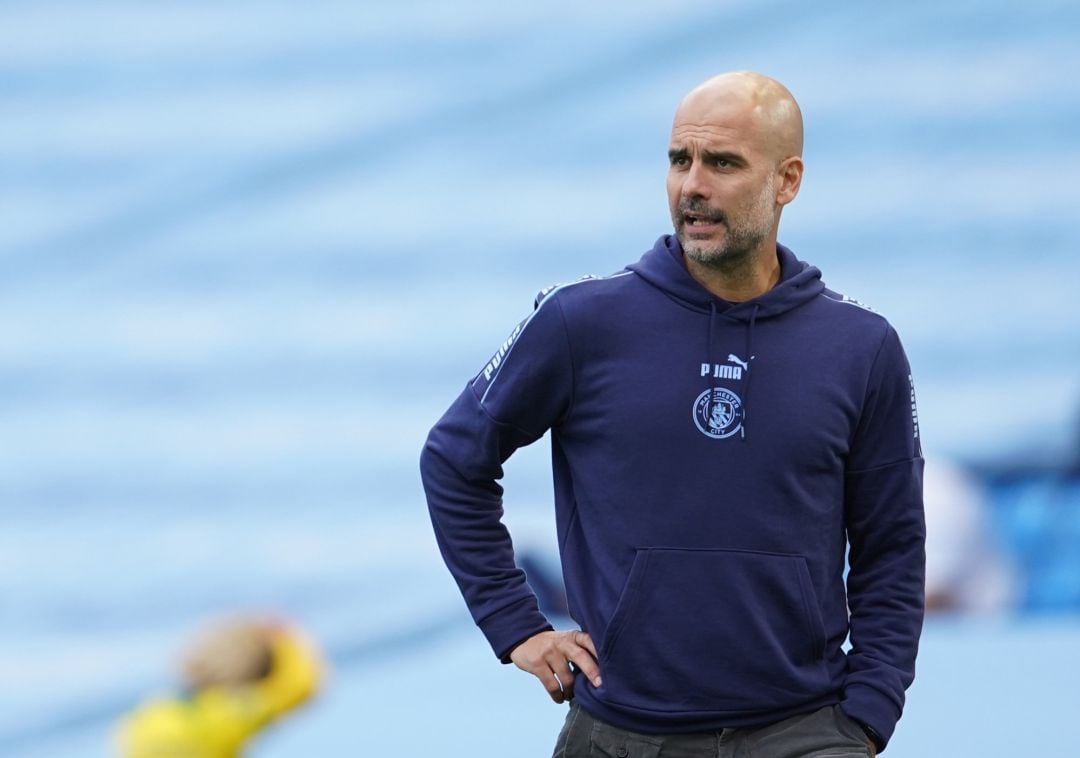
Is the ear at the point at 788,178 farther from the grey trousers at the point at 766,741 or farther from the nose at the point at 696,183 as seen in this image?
the grey trousers at the point at 766,741

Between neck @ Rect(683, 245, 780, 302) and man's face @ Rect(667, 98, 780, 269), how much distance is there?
0.06 feet

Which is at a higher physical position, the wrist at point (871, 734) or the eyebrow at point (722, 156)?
the eyebrow at point (722, 156)

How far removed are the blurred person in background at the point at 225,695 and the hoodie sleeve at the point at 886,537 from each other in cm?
77

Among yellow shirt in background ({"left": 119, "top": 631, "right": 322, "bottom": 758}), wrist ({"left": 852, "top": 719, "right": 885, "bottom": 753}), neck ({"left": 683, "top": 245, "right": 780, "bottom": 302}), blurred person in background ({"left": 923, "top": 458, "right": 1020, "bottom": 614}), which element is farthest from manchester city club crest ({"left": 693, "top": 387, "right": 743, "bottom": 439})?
blurred person in background ({"left": 923, "top": 458, "right": 1020, "bottom": 614})

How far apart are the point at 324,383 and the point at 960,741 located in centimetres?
260

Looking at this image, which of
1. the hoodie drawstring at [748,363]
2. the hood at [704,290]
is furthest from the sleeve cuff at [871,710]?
the hood at [704,290]

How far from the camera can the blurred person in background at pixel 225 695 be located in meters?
2.28

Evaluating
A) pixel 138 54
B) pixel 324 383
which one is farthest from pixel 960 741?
pixel 138 54

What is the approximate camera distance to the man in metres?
1.97

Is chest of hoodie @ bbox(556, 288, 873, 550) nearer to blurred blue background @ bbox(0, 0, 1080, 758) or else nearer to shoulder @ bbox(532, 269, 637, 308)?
shoulder @ bbox(532, 269, 637, 308)

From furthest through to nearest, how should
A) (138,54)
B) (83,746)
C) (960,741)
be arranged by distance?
(138,54) → (83,746) → (960,741)

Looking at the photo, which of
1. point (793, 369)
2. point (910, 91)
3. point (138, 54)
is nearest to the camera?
point (793, 369)

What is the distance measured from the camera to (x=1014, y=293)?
18.1 feet

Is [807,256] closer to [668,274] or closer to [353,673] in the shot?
[353,673]
